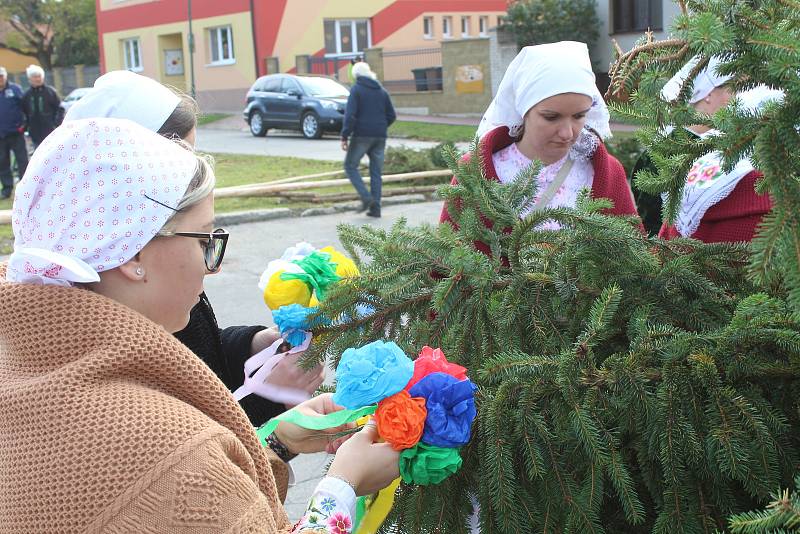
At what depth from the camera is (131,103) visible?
96.7 inches

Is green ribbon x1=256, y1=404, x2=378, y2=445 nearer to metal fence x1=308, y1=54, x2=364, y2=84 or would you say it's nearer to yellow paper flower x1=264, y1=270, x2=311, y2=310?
yellow paper flower x1=264, y1=270, x2=311, y2=310

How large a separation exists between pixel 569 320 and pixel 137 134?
0.97 meters

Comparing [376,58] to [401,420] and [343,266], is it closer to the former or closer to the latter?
[343,266]

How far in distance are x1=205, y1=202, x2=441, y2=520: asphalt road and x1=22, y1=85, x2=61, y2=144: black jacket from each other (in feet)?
17.8

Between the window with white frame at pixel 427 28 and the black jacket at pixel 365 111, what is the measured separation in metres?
25.9

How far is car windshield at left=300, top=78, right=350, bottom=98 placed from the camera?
2333cm

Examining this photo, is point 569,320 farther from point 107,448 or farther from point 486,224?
point 107,448

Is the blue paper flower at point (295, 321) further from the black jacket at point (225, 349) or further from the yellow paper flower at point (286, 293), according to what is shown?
the black jacket at point (225, 349)

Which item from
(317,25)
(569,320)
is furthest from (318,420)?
(317,25)

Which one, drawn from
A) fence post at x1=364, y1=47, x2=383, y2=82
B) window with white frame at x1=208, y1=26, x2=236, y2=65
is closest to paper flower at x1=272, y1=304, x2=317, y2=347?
fence post at x1=364, y1=47, x2=383, y2=82

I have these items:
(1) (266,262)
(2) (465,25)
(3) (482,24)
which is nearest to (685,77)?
(1) (266,262)

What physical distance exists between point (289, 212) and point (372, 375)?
10.2 metres

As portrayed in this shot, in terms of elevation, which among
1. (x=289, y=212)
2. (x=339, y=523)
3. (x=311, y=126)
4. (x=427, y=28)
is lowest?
(x=289, y=212)

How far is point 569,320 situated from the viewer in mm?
1880
